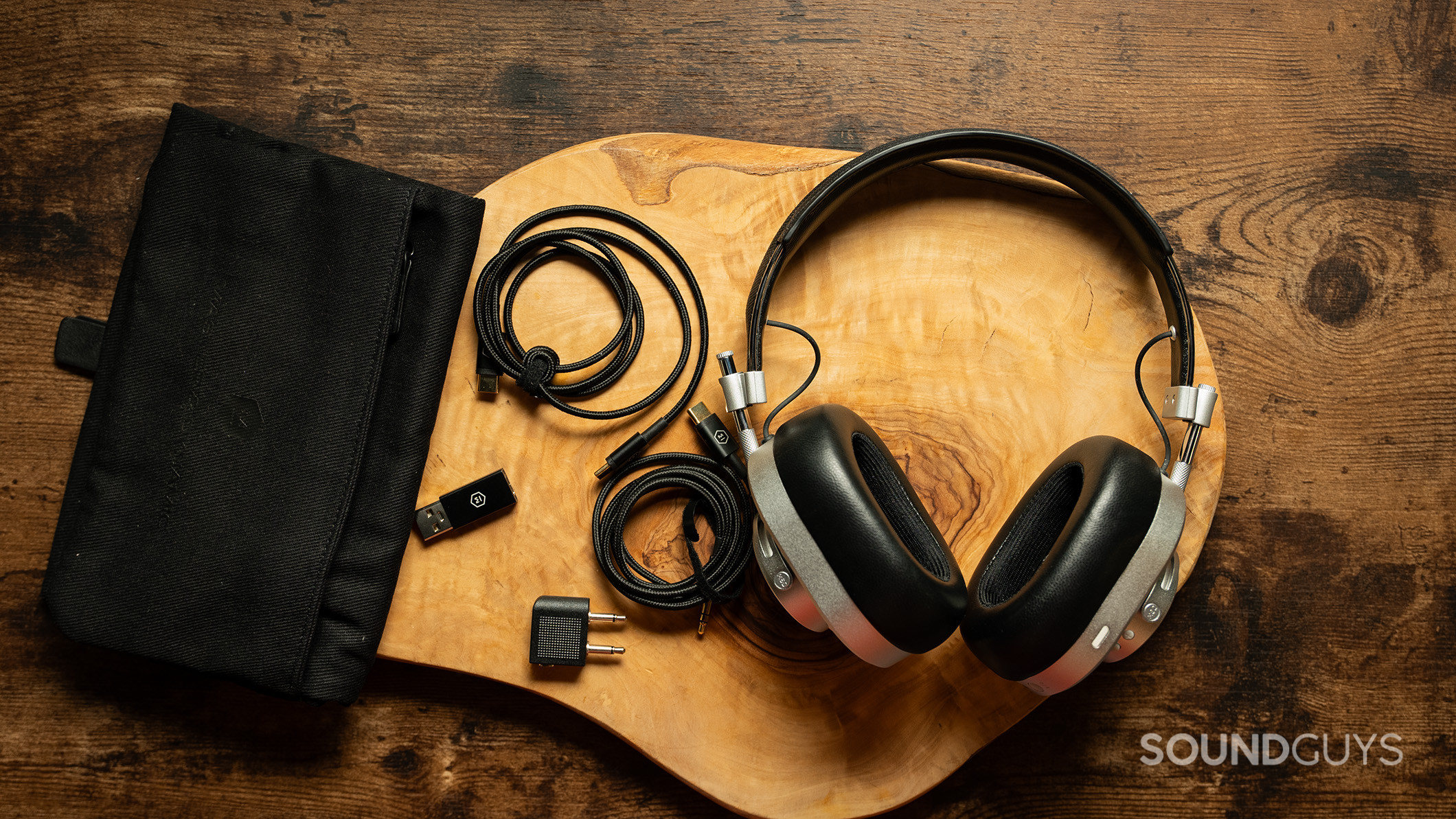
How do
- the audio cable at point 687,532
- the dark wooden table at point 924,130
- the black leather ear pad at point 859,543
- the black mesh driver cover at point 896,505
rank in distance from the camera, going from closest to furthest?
1. the black leather ear pad at point 859,543
2. the black mesh driver cover at point 896,505
3. the audio cable at point 687,532
4. the dark wooden table at point 924,130

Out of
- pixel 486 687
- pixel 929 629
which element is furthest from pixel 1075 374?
pixel 486 687

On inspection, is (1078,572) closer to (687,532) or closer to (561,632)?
(687,532)

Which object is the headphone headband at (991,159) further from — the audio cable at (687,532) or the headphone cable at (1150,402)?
the audio cable at (687,532)

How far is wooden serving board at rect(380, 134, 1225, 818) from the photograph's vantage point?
1348 mm

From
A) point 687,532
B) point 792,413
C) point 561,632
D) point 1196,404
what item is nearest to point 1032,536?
point 1196,404

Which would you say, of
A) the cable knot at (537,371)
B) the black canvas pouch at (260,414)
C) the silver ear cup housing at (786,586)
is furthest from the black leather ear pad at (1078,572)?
the black canvas pouch at (260,414)

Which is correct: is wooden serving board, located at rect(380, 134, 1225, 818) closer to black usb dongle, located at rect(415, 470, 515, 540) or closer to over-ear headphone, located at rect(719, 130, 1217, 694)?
black usb dongle, located at rect(415, 470, 515, 540)

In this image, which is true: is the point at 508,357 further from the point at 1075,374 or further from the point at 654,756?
the point at 1075,374

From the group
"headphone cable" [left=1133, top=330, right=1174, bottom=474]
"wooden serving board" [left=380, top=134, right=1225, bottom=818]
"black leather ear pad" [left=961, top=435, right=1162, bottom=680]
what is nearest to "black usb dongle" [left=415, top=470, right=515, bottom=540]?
"wooden serving board" [left=380, top=134, right=1225, bottom=818]

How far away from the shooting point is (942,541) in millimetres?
1178

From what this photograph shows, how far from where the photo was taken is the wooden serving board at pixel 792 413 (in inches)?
53.1

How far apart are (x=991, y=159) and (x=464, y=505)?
1.09m

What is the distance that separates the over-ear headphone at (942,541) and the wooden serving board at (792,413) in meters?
0.15

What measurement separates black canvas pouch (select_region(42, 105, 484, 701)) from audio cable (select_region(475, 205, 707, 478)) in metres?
0.07
